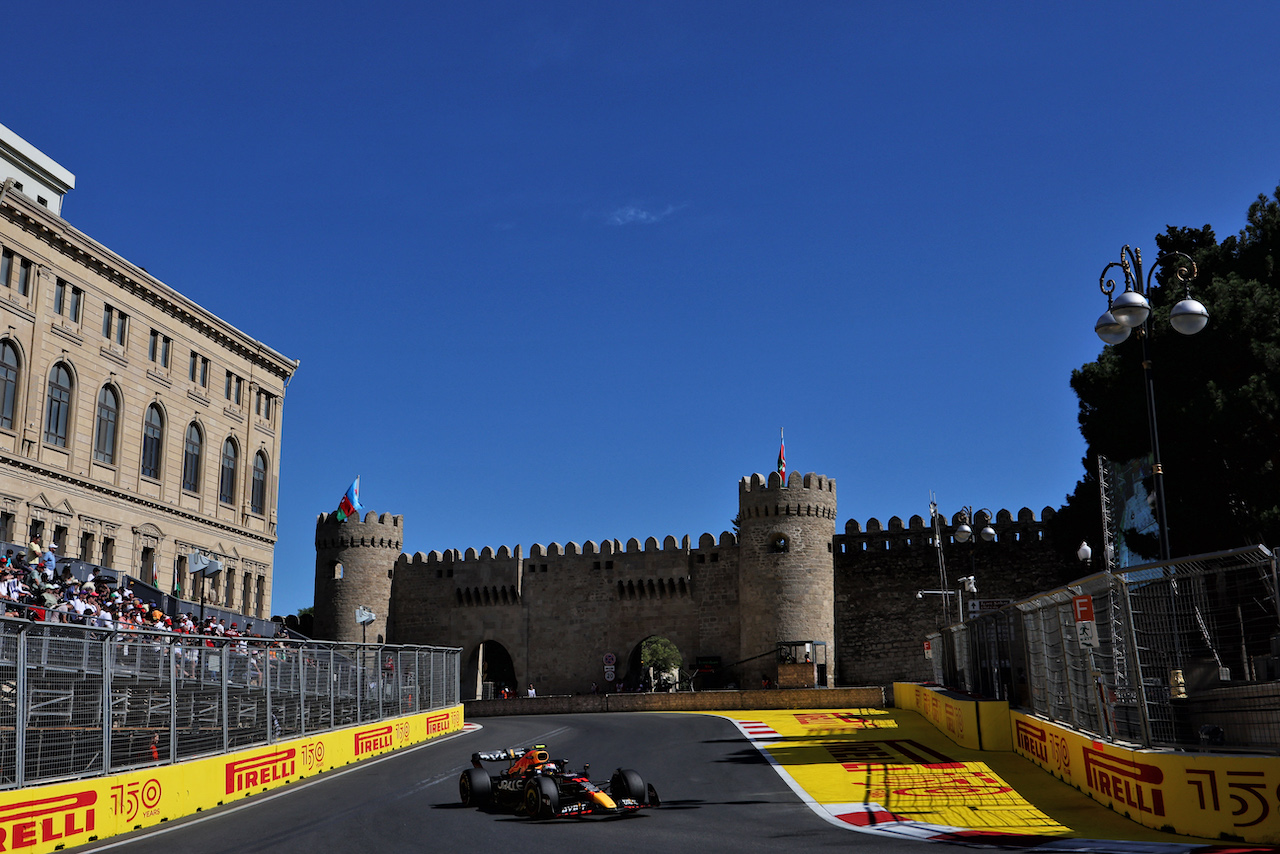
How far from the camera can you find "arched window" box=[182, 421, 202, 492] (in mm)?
38219

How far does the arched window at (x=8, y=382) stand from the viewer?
97.0ft

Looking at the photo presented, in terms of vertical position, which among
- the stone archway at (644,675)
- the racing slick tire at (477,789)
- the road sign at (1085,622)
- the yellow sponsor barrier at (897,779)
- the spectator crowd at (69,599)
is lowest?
the yellow sponsor barrier at (897,779)

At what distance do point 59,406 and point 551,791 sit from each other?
26298mm

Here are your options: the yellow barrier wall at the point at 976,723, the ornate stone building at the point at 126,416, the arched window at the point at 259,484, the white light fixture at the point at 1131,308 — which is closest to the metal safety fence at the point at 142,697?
the yellow barrier wall at the point at 976,723

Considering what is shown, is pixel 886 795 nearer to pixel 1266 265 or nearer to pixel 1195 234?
pixel 1266 265

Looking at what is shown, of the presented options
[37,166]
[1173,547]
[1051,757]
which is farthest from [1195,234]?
[37,166]

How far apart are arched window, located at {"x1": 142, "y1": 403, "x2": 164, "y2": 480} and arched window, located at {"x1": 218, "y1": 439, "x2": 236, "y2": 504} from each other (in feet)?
13.4

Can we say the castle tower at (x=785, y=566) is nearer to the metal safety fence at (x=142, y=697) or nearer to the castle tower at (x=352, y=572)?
the castle tower at (x=352, y=572)

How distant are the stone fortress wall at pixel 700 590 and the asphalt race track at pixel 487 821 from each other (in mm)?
27362

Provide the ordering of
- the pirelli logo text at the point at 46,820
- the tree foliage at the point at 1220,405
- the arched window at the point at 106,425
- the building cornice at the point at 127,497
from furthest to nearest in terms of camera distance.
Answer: the arched window at the point at 106,425 < the building cornice at the point at 127,497 < the tree foliage at the point at 1220,405 < the pirelli logo text at the point at 46,820

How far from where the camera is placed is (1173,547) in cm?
2473

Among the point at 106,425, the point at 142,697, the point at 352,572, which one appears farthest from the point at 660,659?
the point at 142,697

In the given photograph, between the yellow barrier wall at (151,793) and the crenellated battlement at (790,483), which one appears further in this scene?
the crenellated battlement at (790,483)

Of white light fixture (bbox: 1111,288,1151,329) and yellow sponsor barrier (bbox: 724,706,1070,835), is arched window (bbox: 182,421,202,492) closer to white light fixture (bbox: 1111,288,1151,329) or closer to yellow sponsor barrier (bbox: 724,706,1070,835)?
yellow sponsor barrier (bbox: 724,706,1070,835)
